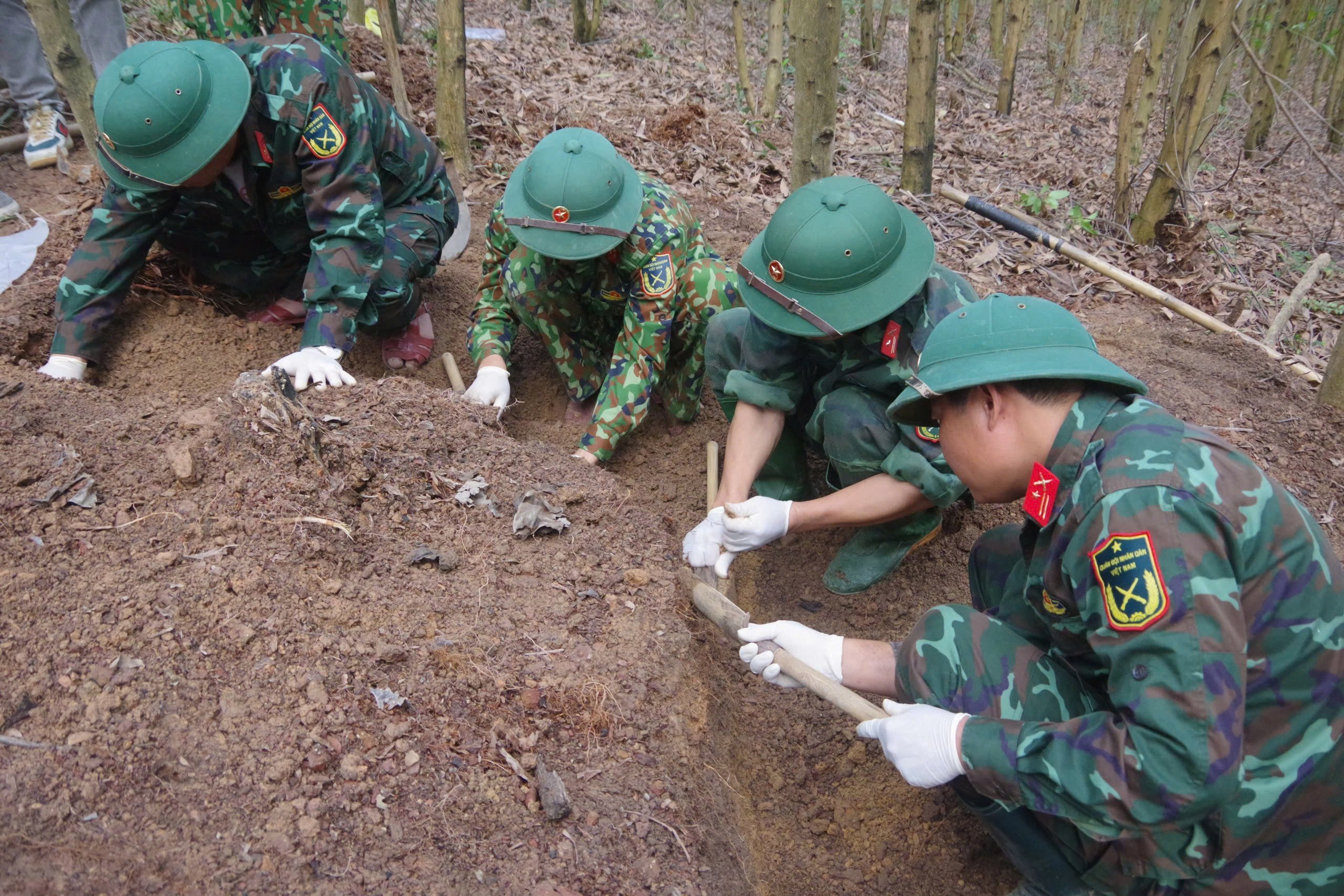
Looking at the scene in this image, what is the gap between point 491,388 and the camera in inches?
125

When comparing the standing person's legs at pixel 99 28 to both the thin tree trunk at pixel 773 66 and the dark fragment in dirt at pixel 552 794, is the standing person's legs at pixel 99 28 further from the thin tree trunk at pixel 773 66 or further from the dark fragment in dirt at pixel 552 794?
the thin tree trunk at pixel 773 66

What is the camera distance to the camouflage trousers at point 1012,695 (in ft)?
5.48

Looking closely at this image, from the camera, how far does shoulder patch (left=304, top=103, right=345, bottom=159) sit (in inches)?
116

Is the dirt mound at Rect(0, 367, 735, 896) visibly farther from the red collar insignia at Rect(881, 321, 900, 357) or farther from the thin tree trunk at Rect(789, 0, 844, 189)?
the thin tree trunk at Rect(789, 0, 844, 189)

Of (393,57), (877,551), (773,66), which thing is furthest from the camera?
(773,66)

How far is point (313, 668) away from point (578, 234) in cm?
166

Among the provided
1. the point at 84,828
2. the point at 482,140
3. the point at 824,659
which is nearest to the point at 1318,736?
the point at 824,659

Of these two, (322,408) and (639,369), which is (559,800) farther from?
(639,369)

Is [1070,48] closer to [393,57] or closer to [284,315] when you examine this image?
[393,57]

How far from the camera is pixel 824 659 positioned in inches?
79.0

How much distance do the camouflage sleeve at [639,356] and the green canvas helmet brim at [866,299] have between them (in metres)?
0.69

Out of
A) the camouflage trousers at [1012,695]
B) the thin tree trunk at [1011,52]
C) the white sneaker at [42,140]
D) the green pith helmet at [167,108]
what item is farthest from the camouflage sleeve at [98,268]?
the thin tree trunk at [1011,52]

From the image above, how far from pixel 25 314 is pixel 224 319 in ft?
2.12

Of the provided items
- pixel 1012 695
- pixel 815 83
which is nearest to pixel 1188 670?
pixel 1012 695
